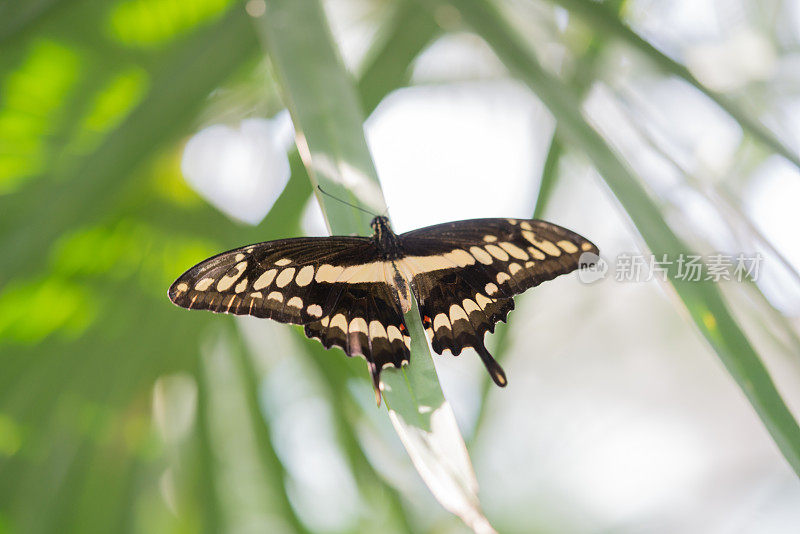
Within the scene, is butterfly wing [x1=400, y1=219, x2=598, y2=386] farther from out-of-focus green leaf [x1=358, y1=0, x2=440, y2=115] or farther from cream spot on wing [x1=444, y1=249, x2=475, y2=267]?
out-of-focus green leaf [x1=358, y1=0, x2=440, y2=115]

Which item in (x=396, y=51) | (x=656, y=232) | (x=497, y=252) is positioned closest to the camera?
(x=656, y=232)

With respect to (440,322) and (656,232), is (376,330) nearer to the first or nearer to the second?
(440,322)

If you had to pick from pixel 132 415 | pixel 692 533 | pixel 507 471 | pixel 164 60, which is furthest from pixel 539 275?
pixel 692 533

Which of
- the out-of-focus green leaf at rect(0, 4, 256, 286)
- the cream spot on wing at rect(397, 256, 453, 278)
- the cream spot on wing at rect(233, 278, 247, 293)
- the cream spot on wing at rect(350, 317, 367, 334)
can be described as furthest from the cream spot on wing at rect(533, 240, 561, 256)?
the out-of-focus green leaf at rect(0, 4, 256, 286)

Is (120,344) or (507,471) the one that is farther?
(507,471)

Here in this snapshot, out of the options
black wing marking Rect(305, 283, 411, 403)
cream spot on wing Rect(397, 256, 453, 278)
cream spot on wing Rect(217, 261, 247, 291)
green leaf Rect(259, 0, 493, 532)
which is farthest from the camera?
cream spot on wing Rect(397, 256, 453, 278)

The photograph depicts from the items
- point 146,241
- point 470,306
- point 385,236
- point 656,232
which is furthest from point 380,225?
point 146,241

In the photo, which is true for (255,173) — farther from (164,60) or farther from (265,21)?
(265,21)
